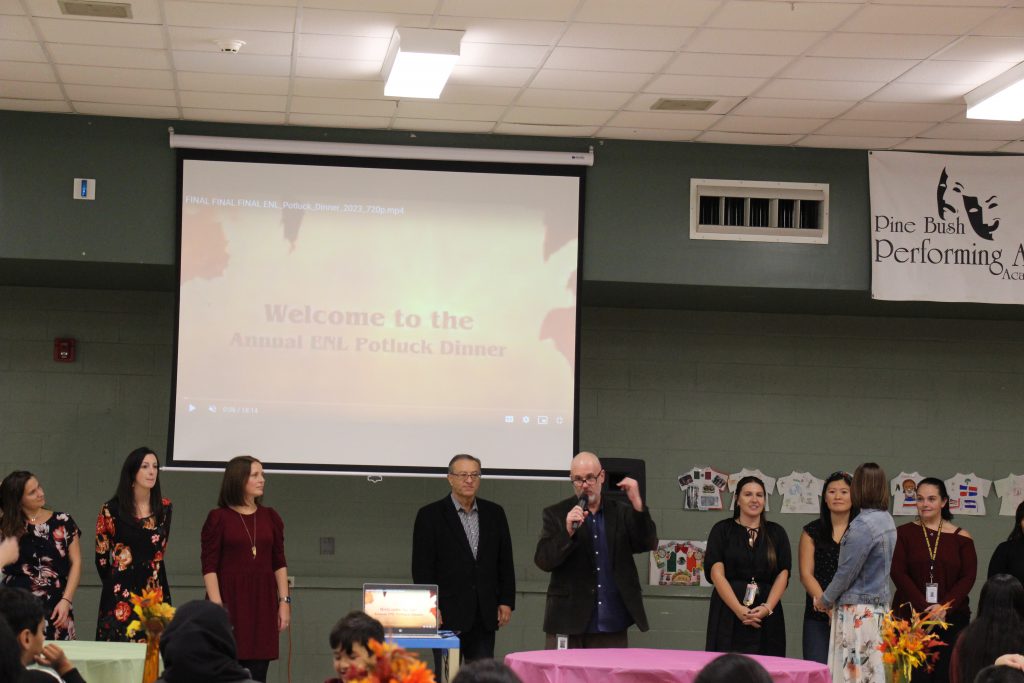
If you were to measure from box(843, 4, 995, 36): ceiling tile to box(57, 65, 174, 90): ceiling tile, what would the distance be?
3.33 metres

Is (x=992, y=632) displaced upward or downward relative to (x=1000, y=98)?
downward

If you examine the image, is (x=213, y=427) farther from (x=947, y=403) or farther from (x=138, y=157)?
(x=947, y=403)

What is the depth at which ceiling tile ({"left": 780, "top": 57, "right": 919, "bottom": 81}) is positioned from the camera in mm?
5840

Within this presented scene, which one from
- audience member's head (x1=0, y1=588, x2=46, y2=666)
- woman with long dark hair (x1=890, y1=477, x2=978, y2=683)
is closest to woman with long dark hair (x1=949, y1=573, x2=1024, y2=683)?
woman with long dark hair (x1=890, y1=477, x2=978, y2=683)

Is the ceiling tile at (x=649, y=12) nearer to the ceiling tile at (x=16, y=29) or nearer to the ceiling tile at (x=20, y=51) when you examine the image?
the ceiling tile at (x=16, y=29)

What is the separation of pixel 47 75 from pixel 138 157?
83 centimetres

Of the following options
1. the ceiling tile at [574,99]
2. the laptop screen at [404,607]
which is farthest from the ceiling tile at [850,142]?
the laptop screen at [404,607]

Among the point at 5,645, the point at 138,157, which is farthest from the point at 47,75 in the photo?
the point at 5,645

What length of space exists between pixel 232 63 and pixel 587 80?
1.75m

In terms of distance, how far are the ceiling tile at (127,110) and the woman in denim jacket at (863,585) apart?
163 inches

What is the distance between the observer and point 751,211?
741 centimetres

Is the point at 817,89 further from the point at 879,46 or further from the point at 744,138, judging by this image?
the point at 744,138

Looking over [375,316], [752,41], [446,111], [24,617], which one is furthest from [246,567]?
[752,41]

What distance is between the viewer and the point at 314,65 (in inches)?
237
